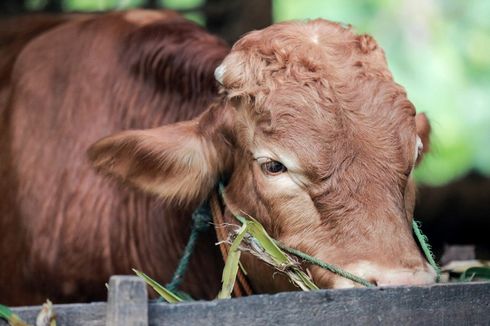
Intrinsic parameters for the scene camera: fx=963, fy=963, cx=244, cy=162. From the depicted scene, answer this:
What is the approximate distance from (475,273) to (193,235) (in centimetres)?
107

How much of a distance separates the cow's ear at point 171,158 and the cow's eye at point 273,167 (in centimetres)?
26

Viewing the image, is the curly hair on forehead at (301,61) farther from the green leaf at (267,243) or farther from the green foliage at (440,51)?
the green foliage at (440,51)

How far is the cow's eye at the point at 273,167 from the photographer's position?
10.4 feet

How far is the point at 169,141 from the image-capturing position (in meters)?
3.50

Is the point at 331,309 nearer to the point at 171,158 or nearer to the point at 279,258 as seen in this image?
the point at 279,258

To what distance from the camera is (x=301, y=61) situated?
3311 millimetres

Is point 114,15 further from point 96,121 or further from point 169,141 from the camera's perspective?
point 169,141

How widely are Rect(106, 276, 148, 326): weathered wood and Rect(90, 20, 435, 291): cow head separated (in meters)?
0.83

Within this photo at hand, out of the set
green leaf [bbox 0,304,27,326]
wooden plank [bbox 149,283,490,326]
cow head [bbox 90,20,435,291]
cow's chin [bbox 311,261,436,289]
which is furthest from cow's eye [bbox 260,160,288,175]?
green leaf [bbox 0,304,27,326]

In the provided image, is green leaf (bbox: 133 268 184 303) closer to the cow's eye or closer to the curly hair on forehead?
the cow's eye

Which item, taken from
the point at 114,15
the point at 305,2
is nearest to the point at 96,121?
the point at 114,15

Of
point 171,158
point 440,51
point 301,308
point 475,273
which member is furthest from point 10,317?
point 440,51

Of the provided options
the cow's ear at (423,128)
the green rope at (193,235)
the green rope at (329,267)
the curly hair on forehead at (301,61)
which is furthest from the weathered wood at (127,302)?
the cow's ear at (423,128)

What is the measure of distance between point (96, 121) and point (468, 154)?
4811 millimetres
